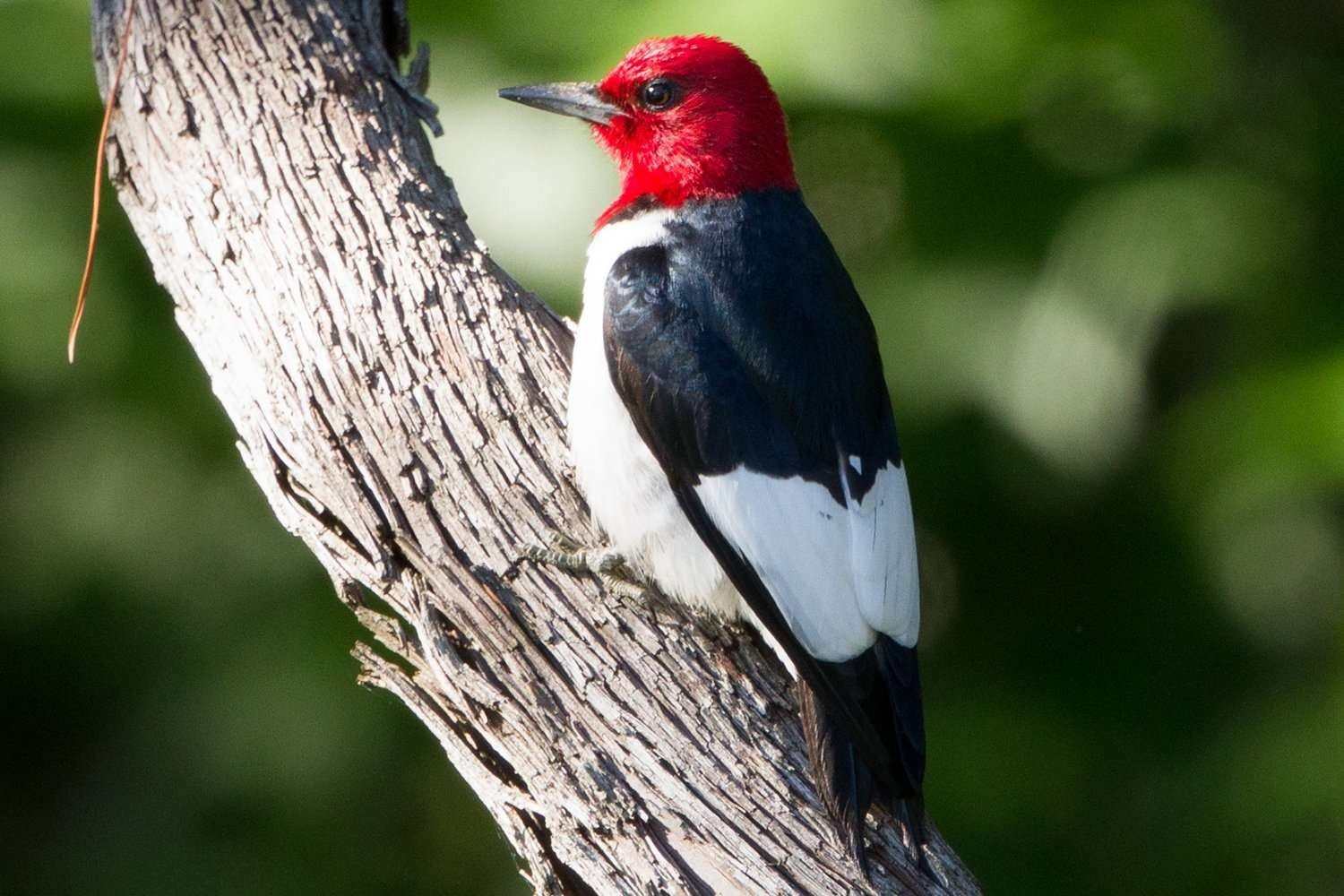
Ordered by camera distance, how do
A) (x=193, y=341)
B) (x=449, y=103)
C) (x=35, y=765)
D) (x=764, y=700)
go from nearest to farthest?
(x=764, y=700) < (x=193, y=341) < (x=449, y=103) < (x=35, y=765)

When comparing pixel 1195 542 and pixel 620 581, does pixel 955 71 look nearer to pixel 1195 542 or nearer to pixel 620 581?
pixel 1195 542

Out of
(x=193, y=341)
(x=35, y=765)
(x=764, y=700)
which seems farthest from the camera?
(x=35, y=765)

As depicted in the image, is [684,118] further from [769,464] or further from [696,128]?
[769,464]

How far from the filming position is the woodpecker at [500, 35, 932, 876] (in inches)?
94.3

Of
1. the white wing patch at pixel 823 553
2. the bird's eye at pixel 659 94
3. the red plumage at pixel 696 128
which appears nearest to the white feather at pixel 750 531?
the white wing patch at pixel 823 553

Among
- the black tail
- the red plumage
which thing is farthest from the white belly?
the red plumage

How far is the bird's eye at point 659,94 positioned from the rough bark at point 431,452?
46cm

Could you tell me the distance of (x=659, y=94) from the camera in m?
3.18

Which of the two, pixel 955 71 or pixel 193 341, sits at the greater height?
pixel 955 71

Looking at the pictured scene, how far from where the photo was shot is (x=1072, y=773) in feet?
13.7

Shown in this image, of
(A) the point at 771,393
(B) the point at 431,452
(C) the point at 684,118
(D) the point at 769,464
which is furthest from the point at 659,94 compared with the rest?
(B) the point at 431,452

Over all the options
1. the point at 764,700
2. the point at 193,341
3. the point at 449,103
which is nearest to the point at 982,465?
the point at 449,103

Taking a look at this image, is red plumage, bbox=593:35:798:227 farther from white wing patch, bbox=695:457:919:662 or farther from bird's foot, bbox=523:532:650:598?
bird's foot, bbox=523:532:650:598

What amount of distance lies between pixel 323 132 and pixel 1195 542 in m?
2.56
